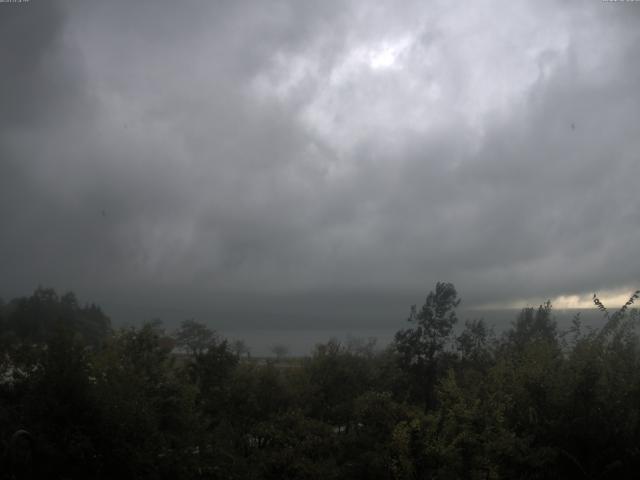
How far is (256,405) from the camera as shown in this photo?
3525 cm

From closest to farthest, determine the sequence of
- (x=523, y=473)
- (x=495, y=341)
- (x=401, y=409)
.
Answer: (x=523, y=473), (x=401, y=409), (x=495, y=341)

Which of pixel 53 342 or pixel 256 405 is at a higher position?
pixel 53 342

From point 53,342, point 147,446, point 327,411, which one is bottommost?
point 327,411

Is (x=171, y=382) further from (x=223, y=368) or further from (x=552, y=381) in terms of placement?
(x=223, y=368)

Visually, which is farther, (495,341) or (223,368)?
(495,341)

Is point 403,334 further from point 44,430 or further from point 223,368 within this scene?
point 44,430

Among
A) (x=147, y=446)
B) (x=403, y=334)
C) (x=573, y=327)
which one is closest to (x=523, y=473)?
(x=573, y=327)

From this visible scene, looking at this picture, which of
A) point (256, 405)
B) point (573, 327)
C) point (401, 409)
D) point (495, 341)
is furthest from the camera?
point (495, 341)

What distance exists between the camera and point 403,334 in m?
46.5

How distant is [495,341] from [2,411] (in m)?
39.5

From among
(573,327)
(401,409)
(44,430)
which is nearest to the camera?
(44,430)

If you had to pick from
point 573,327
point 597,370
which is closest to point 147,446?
point 597,370

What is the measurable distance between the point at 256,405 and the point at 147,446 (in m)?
21.2

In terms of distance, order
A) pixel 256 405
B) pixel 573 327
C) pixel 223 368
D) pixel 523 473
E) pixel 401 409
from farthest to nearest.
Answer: pixel 223 368 < pixel 256 405 < pixel 401 409 < pixel 573 327 < pixel 523 473
